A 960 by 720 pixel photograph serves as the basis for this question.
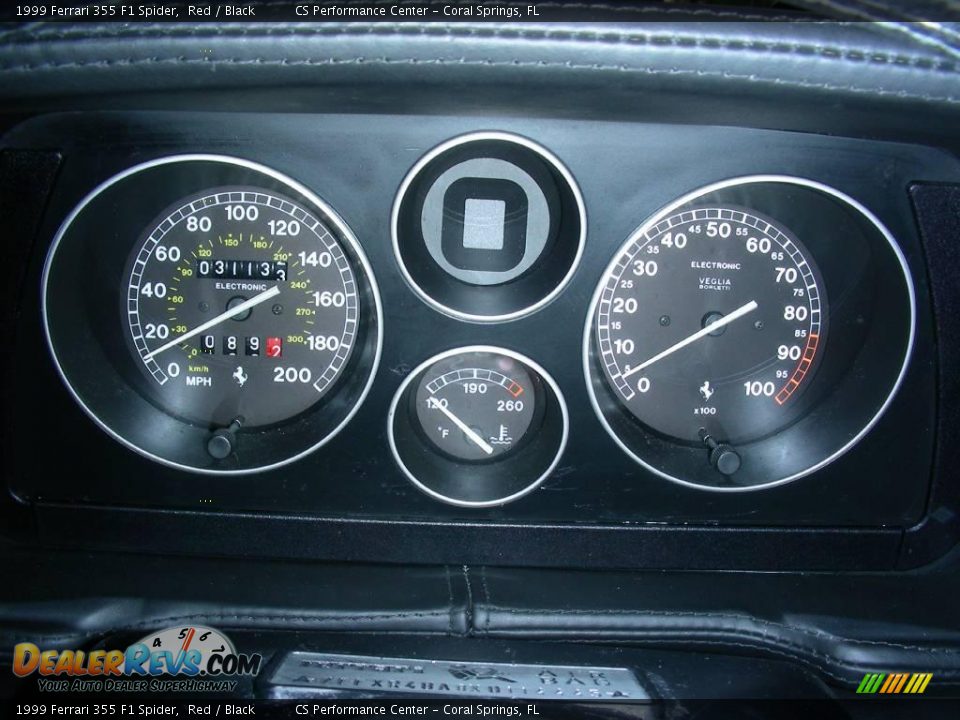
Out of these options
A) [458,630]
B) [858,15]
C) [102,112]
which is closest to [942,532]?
[458,630]

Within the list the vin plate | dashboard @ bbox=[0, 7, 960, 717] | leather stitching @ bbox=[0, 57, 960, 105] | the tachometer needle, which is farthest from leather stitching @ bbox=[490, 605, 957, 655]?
leather stitching @ bbox=[0, 57, 960, 105]

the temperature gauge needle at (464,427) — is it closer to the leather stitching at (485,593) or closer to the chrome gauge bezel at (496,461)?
the chrome gauge bezel at (496,461)

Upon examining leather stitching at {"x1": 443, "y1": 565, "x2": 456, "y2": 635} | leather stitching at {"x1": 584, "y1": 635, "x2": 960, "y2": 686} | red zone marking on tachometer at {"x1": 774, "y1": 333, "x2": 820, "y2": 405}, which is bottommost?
leather stitching at {"x1": 584, "y1": 635, "x2": 960, "y2": 686}

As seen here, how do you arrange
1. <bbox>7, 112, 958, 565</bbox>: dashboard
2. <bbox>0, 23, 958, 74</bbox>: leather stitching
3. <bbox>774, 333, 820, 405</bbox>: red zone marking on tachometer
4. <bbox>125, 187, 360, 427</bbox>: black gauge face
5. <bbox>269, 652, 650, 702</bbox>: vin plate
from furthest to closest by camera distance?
<bbox>774, 333, 820, 405</bbox>: red zone marking on tachometer, <bbox>125, 187, 360, 427</bbox>: black gauge face, <bbox>7, 112, 958, 565</bbox>: dashboard, <bbox>269, 652, 650, 702</bbox>: vin plate, <bbox>0, 23, 958, 74</bbox>: leather stitching

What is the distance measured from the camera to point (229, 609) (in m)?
2.10

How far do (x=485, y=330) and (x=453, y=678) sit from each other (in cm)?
80

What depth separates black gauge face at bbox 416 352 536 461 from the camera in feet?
7.62

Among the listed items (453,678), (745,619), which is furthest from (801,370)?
(453,678)

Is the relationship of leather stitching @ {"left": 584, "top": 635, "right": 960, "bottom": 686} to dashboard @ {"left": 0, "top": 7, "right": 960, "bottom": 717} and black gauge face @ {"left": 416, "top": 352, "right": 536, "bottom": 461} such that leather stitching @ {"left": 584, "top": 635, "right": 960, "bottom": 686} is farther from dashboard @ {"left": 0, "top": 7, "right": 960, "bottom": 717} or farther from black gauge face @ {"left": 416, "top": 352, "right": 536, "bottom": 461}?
black gauge face @ {"left": 416, "top": 352, "right": 536, "bottom": 461}

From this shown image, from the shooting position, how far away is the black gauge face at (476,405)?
2322 millimetres


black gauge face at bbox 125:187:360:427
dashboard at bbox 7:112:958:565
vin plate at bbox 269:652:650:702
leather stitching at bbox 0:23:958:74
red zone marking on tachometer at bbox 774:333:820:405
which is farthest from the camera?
red zone marking on tachometer at bbox 774:333:820:405

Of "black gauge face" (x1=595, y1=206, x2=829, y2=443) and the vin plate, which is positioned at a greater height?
"black gauge face" (x1=595, y1=206, x2=829, y2=443)

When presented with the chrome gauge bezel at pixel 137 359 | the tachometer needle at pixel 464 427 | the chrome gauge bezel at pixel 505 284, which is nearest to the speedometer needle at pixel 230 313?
the chrome gauge bezel at pixel 137 359

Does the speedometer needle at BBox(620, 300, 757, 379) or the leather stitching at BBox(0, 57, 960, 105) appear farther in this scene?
the speedometer needle at BBox(620, 300, 757, 379)
